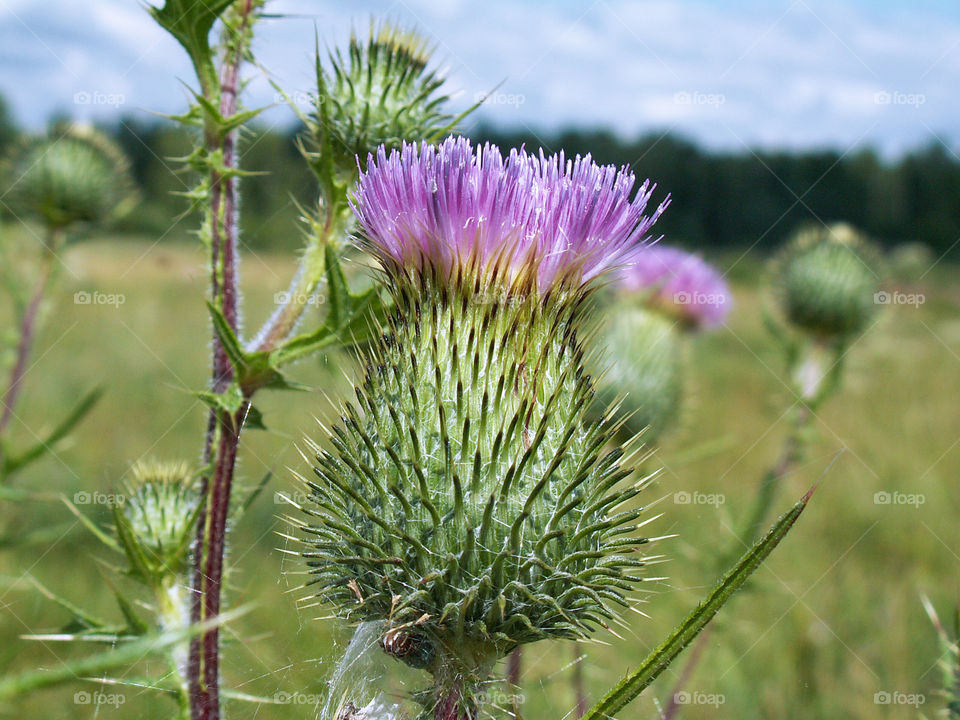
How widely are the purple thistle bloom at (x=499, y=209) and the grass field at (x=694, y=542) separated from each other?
0.39m

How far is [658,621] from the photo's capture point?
5.78m

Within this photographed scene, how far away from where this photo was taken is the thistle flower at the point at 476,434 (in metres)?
1.59

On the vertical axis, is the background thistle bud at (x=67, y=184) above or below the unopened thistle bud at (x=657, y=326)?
above

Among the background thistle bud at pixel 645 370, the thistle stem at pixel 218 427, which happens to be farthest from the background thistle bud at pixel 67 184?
the background thistle bud at pixel 645 370

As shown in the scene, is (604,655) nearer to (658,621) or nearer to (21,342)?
(658,621)

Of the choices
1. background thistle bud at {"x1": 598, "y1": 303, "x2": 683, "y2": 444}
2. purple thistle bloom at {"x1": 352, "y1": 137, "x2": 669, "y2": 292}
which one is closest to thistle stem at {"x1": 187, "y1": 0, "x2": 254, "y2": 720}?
purple thistle bloom at {"x1": 352, "y1": 137, "x2": 669, "y2": 292}

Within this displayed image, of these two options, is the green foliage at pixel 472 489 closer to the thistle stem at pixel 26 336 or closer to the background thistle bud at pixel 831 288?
the thistle stem at pixel 26 336

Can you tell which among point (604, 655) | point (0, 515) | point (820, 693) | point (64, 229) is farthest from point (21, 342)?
point (820, 693)

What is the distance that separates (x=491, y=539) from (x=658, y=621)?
4653 millimetres

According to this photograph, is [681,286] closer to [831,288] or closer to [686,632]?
[831,288]

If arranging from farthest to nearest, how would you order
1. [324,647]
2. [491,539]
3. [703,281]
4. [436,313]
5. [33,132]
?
[703,281] < [33,132] < [436,313] < [324,647] < [491,539]

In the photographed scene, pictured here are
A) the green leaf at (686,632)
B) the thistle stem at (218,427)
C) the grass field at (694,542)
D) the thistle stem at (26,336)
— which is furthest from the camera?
the thistle stem at (26,336)

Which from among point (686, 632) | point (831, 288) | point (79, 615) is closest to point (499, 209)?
point (686, 632)

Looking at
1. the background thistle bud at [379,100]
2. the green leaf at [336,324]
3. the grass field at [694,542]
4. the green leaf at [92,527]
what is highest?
the background thistle bud at [379,100]
